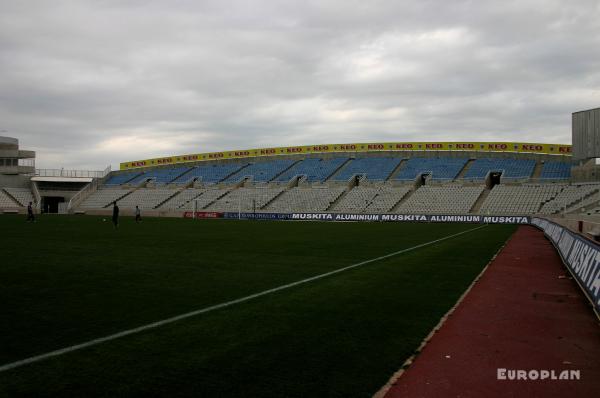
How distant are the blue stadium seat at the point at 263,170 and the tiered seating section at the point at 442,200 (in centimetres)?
2418

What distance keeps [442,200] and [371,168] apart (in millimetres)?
15572

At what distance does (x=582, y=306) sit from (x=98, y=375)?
296 inches

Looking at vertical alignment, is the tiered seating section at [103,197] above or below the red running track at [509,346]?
above

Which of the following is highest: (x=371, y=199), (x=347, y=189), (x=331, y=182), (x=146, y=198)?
(x=331, y=182)

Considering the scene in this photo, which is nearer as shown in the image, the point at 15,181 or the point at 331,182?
the point at 331,182

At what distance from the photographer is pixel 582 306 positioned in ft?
25.4

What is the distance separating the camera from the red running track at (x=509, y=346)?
4195 millimetres

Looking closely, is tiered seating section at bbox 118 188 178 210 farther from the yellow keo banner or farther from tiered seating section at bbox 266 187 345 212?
tiered seating section at bbox 266 187 345 212

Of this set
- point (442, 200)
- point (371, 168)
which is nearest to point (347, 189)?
point (371, 168)

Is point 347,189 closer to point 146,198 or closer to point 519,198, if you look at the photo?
point 519,198

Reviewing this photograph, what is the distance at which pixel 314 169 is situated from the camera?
229 feet

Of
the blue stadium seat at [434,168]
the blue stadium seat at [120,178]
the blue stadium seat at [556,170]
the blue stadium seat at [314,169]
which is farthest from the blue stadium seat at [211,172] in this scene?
the blue stadium seat at [556,170]

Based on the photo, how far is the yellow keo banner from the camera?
59281mm

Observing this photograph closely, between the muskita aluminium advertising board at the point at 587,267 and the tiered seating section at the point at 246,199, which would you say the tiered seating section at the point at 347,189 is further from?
the muskita aluminium advertising board at the point at 587,267
